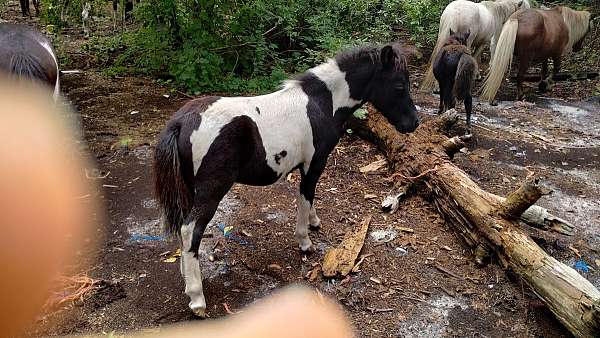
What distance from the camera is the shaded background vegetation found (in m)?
6.89

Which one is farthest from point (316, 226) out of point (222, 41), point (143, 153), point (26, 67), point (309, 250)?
point (222, 41)

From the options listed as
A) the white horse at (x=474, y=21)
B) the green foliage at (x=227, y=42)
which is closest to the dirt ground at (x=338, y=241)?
the green foliage at (x=227, y=42)

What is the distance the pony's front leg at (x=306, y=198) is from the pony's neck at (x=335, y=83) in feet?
1.43

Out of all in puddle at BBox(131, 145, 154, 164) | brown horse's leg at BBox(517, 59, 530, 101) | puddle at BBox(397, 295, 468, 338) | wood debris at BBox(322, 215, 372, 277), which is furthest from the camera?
brown horse's leg at BBox(517, 59, 530, 101)

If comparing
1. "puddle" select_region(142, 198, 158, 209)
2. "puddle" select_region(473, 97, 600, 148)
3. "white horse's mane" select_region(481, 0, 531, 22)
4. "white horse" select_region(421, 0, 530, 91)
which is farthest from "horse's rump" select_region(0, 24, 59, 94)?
"white horse's mane" select_region(481, 0, 531, 22)

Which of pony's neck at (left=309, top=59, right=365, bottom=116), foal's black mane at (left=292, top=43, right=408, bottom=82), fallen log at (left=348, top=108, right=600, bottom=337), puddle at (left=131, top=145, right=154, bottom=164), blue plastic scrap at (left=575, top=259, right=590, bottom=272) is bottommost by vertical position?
puddle at (left=131, top=145, right=154, bottom=164)

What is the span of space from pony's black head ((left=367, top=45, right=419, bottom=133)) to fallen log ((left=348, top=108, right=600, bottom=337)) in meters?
0.73

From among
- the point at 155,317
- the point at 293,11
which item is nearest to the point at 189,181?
the point at 155,317

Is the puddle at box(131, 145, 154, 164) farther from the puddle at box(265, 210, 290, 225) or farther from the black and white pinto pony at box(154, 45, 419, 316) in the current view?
the black and white pinto pony at box(154, 45, 419, 316)

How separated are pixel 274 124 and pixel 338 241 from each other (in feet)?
4.22

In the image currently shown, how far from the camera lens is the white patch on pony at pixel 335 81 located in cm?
366

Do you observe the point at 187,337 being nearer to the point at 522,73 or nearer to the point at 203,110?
the point at 203,110

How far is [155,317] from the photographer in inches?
120

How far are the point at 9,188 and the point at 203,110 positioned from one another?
246 centimetres
